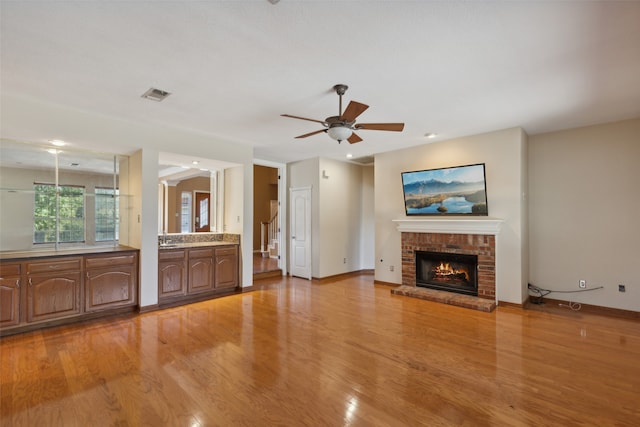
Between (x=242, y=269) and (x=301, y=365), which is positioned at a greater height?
(x=242, y=269)

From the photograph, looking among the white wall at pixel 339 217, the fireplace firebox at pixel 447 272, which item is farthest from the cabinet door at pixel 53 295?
the fireplace firebox at pixel 447 272

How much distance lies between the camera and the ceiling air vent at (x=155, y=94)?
326cm

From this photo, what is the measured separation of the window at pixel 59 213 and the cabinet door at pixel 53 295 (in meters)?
0.77

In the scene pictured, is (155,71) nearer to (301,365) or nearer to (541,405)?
(301,365)

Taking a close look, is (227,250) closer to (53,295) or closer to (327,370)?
(53,295)

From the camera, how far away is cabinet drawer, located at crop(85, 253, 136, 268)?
4.02m

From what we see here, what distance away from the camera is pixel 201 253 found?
5.11 m

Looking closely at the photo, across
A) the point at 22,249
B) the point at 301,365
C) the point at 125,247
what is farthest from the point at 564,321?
the point at 22,249

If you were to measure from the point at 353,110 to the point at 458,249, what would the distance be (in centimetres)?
339

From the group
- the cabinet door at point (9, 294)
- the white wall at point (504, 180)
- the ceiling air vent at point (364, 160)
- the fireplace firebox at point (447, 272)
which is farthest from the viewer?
the ceiling air vent at point (364, 160)

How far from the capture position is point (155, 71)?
283 cm

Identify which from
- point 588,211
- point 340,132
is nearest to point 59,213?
point 340,132

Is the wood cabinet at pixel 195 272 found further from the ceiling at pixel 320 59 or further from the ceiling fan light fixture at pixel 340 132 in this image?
the ceiling fan light fixture at pixel 340 132

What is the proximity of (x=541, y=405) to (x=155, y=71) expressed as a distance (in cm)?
421
